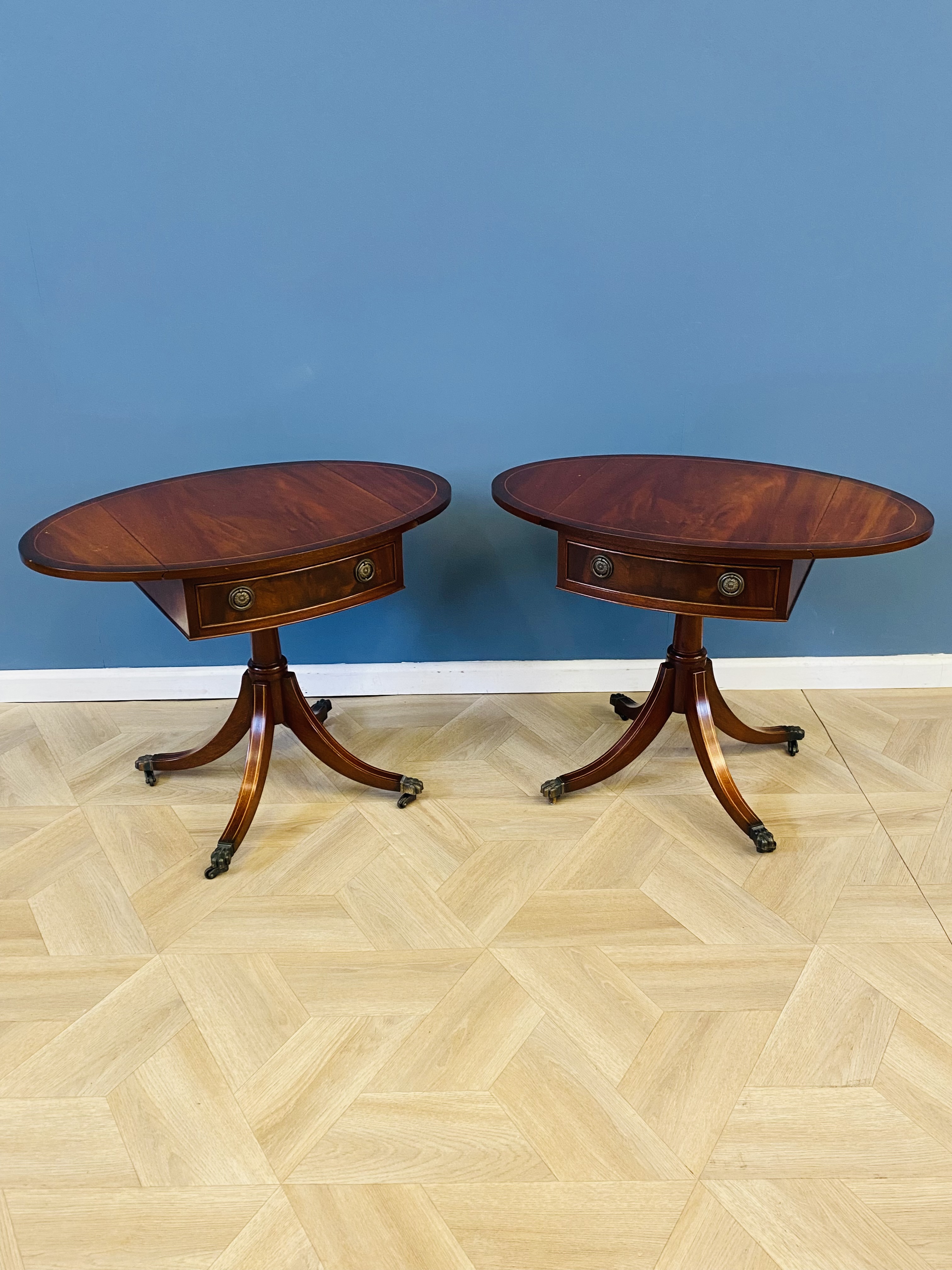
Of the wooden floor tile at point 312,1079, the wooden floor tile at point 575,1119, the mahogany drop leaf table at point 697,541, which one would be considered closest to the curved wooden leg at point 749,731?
the mahogany drop leaf table at point 697,541

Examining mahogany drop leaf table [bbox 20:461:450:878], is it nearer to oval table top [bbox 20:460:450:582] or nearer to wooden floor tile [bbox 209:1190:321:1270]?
oval table top [bbox 20:460:450:582]

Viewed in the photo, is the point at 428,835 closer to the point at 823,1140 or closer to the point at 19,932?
the point at 19,932

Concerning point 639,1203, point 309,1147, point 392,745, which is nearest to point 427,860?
point 392,745

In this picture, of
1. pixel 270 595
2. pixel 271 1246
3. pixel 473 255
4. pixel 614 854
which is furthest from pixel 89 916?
pixel 473 255

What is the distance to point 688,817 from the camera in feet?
7.36

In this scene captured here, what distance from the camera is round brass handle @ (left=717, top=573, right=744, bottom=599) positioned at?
1.86 metres

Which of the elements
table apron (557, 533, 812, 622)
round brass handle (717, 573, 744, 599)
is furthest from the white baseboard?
round brass handle (717, 573, 744, 599)

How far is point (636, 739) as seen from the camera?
7.61 feet

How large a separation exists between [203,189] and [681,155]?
114 cm

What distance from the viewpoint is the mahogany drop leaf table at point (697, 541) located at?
1.85 meters

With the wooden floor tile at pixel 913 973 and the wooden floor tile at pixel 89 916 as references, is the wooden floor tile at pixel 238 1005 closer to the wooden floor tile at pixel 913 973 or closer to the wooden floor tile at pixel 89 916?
the wooden floor tile at pixel 89 916

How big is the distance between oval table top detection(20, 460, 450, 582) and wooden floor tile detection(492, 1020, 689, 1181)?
97 centimetres

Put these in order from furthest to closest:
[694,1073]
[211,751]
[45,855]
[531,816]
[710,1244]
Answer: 1. [211,751]
2. [531,816]
3. [45,855]
4. [694,1073]
5. [710,1244]

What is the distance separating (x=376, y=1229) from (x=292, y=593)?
1.06 metres
